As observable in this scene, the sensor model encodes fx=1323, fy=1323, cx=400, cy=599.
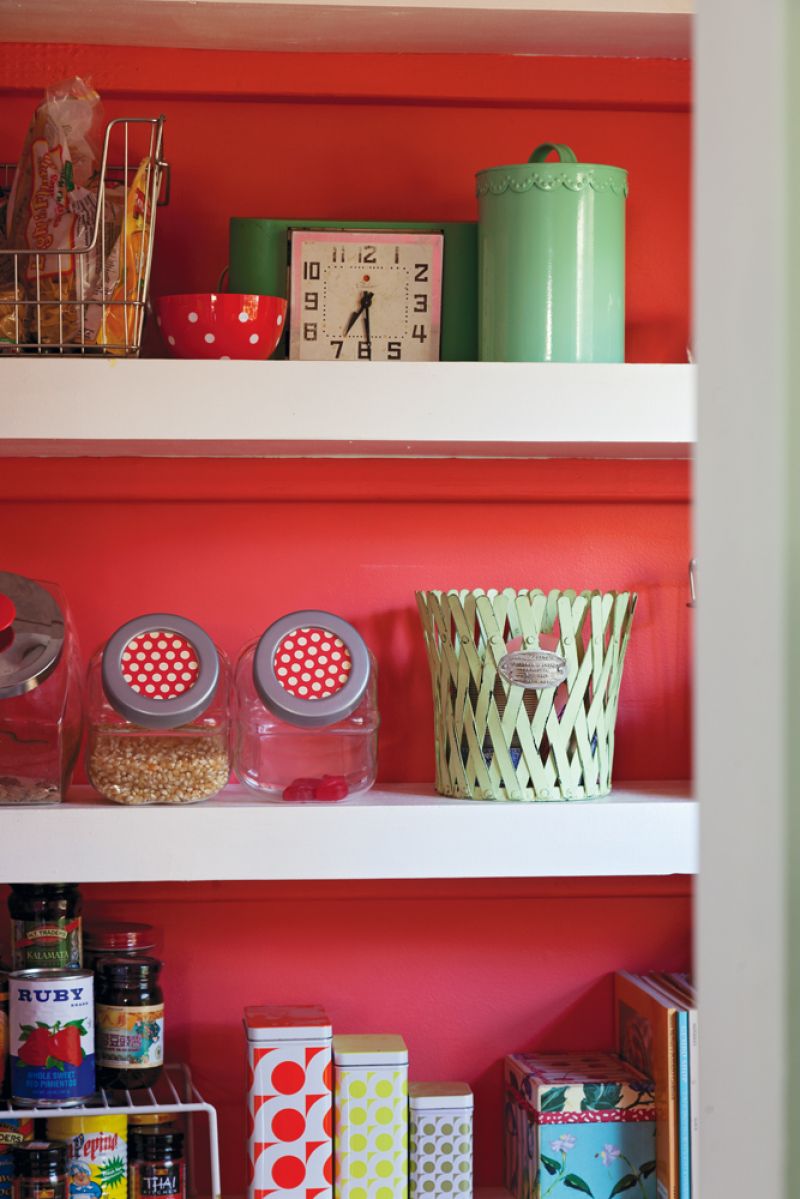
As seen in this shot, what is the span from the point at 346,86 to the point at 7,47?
14.7 inches

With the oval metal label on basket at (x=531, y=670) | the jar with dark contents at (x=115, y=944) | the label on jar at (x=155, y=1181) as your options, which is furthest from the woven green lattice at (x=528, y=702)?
the label on jar at (x=155, y=1181)

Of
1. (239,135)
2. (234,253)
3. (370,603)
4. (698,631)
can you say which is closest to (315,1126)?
(370,603)

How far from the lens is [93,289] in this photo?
1.26 metres

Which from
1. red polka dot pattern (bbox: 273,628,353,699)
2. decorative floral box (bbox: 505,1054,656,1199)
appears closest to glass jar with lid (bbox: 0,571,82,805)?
red polka dot pattern (bbox: 273,628,353,699)

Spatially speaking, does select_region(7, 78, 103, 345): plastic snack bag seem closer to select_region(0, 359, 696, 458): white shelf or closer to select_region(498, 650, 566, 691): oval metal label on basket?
select_region(0, 359, 696, 458): white shelf

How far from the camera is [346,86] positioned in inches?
58.4

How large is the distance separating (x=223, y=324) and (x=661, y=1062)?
0.85 metres

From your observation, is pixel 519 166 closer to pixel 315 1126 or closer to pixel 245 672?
pixel 245 672

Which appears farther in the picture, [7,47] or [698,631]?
[7,47]

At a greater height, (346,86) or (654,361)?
(346,86)

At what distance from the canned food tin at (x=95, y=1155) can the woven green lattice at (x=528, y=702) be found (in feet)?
1.53

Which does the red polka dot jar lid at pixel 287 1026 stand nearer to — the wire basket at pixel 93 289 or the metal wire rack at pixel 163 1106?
the metal wire rack at pixel 163 1106

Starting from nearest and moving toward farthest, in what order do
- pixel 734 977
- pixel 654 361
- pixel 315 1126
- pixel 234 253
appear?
pixel 734 977, pixel 315 1126, pixel 234 253, pixel 654 361

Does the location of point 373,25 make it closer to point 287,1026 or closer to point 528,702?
point 528,702
